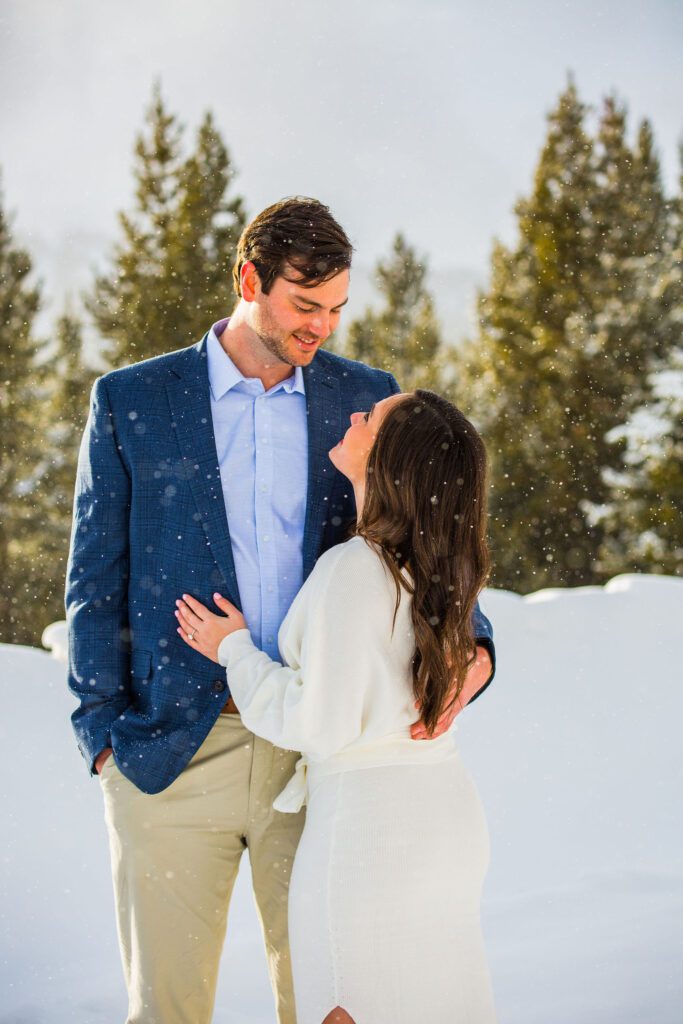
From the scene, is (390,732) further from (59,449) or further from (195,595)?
(59,449)

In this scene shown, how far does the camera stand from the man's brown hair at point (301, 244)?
215 centimetres

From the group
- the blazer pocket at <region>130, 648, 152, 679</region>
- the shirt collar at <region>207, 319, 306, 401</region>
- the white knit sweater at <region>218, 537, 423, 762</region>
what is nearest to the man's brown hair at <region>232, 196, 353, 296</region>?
the shirt collar at <region>207, 319, 306, 401</region>

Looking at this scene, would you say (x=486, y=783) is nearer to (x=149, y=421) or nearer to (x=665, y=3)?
(x=149, y=421)

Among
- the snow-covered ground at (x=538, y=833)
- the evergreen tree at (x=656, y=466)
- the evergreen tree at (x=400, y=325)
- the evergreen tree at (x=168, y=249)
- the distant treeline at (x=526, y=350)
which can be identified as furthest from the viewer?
the evergreen tree at (x=400, y=325)

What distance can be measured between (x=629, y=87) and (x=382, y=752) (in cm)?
1904

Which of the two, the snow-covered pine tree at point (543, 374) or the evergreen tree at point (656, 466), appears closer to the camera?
the evergreen tree at point (656, 466)

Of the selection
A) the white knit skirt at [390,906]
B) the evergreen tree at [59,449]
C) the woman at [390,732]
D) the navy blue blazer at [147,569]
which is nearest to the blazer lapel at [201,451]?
the navy blue blazer at [147,569]

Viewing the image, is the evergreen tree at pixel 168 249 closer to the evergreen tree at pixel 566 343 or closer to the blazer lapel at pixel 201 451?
the evergreen tree at pixel 566 343

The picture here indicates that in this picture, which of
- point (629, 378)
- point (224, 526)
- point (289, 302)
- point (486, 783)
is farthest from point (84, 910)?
point (629, 378)

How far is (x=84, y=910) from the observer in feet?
14.1

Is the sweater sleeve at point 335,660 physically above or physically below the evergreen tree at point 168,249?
below

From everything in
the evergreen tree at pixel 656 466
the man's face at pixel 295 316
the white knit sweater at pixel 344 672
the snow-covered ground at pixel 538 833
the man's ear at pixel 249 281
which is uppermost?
the evergreen tree at pixel 656 466

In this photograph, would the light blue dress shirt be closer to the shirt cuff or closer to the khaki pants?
the shirt cuff

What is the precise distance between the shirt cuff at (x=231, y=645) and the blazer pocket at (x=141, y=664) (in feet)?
0.62
